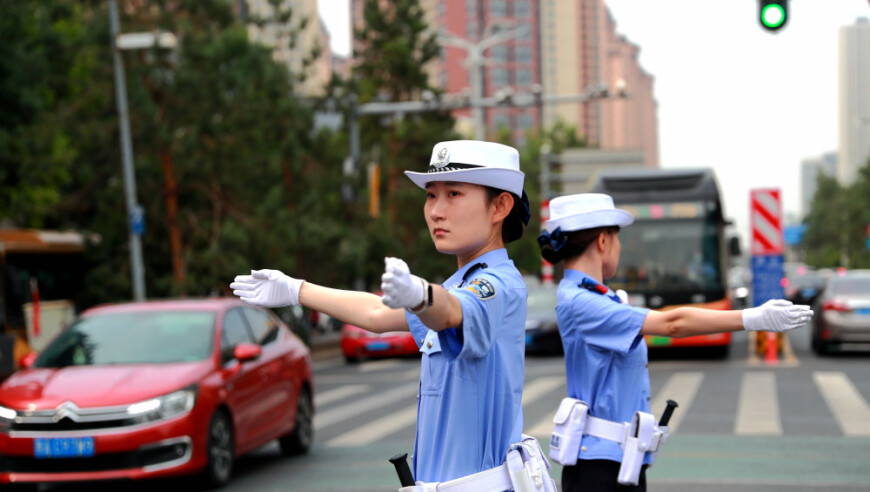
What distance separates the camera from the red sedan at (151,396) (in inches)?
334

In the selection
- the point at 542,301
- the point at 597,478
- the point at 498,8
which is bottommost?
the point at 542,301

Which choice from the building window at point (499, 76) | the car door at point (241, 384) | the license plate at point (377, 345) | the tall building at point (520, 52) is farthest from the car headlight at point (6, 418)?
the building window at point (499, 76)

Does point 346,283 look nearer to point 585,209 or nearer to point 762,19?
point 762,19

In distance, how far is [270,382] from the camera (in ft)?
33.7

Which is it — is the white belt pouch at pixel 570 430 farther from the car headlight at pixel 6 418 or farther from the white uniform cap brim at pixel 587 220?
the car headlight at pixel 6 418

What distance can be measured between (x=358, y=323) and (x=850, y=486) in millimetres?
6681

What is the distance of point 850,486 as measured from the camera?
28.0ft

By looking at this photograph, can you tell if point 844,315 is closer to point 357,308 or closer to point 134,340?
point 134,340

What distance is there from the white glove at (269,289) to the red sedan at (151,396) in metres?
5.89

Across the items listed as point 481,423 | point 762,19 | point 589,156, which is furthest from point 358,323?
point 589,156

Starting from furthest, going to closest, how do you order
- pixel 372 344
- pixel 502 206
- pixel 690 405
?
pixel 372 344, pixel 690 405, pixel 502 206

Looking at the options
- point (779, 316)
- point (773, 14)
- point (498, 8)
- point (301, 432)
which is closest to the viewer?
point (779, 316)

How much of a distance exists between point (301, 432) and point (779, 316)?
26.5ft

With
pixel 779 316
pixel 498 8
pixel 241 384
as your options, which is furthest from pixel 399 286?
pixel 498 8
